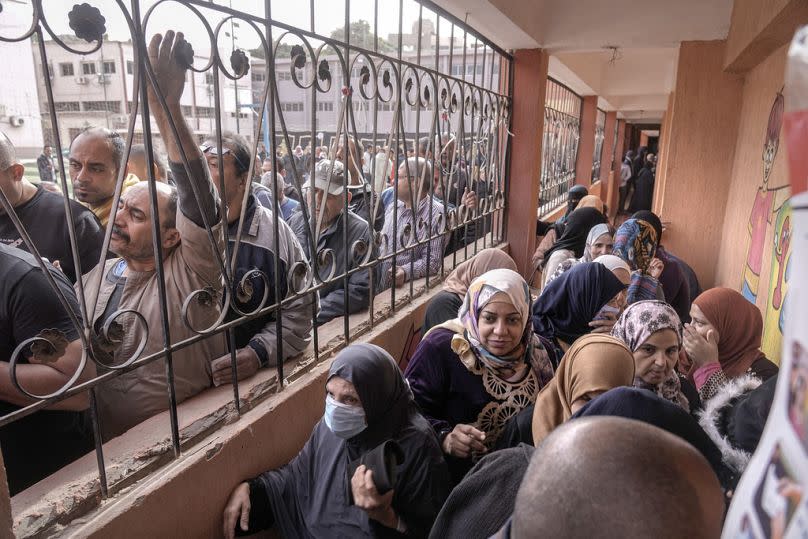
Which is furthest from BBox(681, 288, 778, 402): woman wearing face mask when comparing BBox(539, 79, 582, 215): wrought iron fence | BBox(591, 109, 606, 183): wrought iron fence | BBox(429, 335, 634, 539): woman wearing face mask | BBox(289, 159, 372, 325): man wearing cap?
BBox(591, 109, 606, 183): wrought iron fence

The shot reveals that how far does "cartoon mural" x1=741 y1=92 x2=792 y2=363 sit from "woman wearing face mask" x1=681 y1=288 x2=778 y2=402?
Answer: 0.11 metres

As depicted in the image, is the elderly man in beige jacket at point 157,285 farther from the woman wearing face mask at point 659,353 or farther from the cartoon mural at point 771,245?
the cartoon mural at point 771,245

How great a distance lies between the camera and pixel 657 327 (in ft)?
7.36

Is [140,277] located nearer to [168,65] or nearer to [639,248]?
[168,65]

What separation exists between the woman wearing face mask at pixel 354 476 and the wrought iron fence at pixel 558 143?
4950 millimetres

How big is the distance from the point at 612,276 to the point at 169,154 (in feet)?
7.68

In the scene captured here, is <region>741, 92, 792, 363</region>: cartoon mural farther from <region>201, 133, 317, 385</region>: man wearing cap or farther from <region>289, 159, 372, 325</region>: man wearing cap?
<region>201, 133, 317, 385</region>: man wearing cap

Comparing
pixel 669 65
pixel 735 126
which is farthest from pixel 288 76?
pixel 669 65

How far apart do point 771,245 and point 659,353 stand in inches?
59.6

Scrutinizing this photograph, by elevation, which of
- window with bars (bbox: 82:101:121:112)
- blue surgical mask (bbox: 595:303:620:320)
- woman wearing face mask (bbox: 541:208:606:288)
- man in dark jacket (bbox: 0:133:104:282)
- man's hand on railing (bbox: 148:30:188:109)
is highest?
man's hand on railing (bbox: 148:30:188:109)

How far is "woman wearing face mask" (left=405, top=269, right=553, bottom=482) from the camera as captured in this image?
2.19 m

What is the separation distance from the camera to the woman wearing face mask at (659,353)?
2.20m

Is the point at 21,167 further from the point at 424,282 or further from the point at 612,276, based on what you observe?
the point at 612,276

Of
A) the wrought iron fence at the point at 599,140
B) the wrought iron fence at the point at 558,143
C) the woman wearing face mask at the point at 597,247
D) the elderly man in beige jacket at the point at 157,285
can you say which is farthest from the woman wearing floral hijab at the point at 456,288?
the wrought iron fence at the point at 599,140
